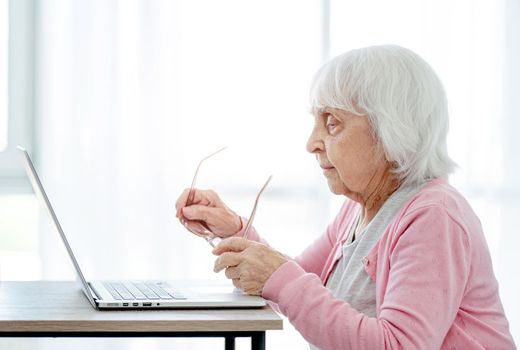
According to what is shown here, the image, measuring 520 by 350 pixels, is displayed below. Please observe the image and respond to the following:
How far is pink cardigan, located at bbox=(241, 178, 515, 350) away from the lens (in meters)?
1.47

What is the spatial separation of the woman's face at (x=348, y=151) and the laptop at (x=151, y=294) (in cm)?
31

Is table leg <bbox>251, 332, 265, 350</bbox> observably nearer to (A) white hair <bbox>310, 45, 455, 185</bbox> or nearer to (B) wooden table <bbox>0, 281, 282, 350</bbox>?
(B) wooden table <bbox>0, 281, 282, 350</bbox>

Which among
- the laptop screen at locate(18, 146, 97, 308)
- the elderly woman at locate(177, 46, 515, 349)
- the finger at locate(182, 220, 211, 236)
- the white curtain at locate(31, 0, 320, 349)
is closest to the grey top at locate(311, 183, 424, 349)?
the elderly woman at locate(177, 46, 515, 349)

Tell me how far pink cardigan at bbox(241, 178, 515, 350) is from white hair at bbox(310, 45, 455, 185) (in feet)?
0.30

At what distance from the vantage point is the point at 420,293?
4.82ft

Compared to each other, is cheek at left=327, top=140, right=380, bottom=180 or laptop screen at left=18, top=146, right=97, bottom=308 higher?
cheek at left=327, top=140, right=380, bottom=180

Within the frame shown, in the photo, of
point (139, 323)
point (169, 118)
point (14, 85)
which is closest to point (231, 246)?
point (139, 323)

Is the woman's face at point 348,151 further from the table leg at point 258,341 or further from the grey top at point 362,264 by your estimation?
the table leg at point 258,341

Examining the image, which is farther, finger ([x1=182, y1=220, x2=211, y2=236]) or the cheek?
finger ([x1=182, y1=220, x2=211, y2=236])

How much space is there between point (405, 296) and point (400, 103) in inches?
15.4

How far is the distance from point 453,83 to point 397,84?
1.64 metres

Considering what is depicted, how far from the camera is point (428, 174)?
1707 millimetres

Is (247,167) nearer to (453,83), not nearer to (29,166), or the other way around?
(453,83)

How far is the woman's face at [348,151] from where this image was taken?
1.72 m
